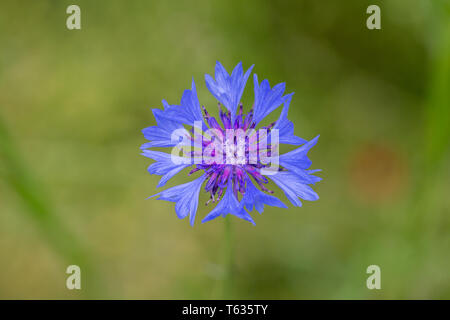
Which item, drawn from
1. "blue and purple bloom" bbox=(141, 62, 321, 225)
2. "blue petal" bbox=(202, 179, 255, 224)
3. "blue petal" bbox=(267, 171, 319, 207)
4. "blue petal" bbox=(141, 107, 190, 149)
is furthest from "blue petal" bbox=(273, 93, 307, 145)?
"blue petal" bbox=(141, 107, 190, 149)

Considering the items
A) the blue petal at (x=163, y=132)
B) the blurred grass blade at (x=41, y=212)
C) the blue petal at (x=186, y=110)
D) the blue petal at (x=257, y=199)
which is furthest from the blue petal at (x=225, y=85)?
the blurred grass blade at (x=41, y=212)

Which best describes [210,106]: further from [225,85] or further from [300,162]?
[300,162]

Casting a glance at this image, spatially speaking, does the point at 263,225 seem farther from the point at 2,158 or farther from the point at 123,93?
the point at 2,158

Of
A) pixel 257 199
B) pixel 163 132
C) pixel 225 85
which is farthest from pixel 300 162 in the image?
pixel 163 132

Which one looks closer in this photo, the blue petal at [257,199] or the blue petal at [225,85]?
the blue petal at [257,199]

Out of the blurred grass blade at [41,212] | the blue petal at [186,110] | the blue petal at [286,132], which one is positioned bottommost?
the blurred grass blade at [41,212]

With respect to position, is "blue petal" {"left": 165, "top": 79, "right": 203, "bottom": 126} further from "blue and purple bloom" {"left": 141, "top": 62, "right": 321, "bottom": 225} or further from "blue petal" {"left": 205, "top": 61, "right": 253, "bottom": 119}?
"blue petal" {"left": 205, "top": 61, "right": 253, "bottom": 119}

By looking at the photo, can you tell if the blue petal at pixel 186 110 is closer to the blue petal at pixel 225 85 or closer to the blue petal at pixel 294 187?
the blue petal at pixel 225 85
